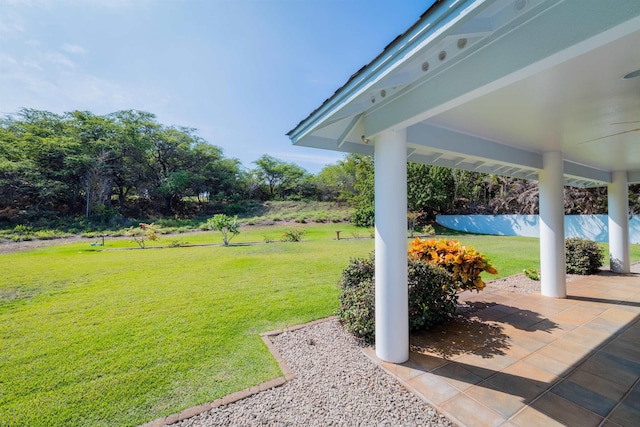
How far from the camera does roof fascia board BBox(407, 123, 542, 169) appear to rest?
3133mm

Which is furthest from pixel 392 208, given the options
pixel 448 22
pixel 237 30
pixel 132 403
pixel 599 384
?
pixel 237 30

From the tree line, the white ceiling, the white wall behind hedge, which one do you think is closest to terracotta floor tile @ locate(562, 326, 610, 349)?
the white ceiling

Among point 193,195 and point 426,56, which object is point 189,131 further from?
point 426,56

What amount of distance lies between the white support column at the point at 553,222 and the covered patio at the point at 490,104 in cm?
2

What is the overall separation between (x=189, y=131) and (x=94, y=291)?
26.9 m

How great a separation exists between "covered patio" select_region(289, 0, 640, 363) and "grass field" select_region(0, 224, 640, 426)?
1.87 meters

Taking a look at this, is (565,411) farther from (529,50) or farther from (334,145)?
(334,145)

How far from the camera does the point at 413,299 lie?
10.5 feet

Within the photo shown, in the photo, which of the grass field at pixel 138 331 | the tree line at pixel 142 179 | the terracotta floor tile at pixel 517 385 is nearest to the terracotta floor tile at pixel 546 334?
the terracotta floor tile at pixel 517 385

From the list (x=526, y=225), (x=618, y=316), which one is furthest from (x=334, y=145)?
(x=526, y=225)

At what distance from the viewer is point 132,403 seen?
2199 mm

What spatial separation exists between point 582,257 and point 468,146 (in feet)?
18.4

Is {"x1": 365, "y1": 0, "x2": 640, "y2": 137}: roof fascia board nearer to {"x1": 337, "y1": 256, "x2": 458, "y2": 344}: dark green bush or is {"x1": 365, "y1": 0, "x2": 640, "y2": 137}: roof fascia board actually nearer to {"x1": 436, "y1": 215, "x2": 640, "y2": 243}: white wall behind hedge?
{"x1": 337, "y1": 256, "x2": 458, "y2": 344}: dark green bush

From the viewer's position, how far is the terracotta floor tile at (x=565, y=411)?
1888mm
